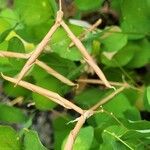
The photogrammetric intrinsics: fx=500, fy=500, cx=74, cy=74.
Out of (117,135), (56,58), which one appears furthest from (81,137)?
(56,58)

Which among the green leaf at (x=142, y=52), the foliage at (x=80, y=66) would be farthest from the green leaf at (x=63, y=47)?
the green leaf at (x=142, y=52)

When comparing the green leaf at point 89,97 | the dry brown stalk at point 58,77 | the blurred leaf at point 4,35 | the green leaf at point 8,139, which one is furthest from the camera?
the green leaf at point 89,97

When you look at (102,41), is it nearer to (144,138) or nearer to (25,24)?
(25,24)

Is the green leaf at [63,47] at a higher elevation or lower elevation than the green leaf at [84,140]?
higher

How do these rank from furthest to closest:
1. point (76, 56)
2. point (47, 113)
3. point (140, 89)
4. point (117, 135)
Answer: point (47, 113) < point (140, 89) < point (76, 56) < point (117, 135)

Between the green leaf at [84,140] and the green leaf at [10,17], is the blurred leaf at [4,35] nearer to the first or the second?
the green leaf at [10,17]
